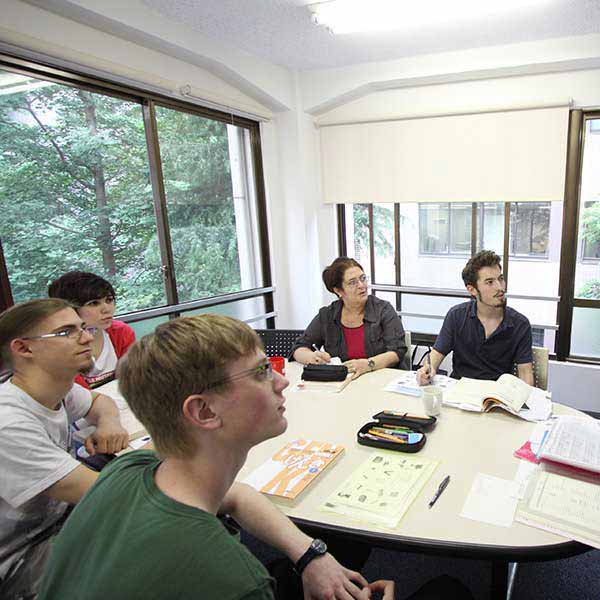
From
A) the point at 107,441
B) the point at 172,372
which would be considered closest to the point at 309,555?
the point at 172,372

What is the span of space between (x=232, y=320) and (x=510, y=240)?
3338 millimetres

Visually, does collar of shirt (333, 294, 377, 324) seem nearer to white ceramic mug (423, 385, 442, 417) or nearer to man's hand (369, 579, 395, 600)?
white ceramic mug (423, 385, 442, 417)

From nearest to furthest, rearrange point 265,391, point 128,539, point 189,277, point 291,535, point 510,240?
point 128,539
point 265,391
point 291,535
point 189,277
point 510,240

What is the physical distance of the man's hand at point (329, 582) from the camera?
40.1 inches

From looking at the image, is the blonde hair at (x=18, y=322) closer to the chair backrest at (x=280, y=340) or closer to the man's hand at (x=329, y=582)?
the man's hand at (x=329, y=582)

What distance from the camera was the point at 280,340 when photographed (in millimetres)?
2865

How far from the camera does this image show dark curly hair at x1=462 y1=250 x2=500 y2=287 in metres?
2.31

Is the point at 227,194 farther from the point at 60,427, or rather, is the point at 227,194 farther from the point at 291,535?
the point at 291,535

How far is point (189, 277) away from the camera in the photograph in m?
3.36

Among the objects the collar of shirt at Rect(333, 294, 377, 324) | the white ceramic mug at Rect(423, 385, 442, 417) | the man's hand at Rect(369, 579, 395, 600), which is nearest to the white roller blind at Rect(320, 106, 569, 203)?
the collar of shirt at Rect(333, 294, 377, 324)

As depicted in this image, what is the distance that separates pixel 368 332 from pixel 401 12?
1.90 m

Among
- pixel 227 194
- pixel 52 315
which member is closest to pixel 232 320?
pixel 52 315

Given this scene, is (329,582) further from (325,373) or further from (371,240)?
(371,240)

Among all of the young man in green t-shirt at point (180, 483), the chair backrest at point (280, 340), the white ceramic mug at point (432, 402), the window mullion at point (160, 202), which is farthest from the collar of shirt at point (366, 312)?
the young man in green t-shirt at point (180, 483)
